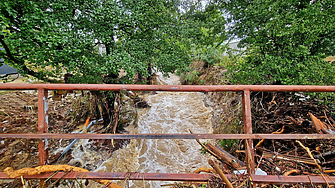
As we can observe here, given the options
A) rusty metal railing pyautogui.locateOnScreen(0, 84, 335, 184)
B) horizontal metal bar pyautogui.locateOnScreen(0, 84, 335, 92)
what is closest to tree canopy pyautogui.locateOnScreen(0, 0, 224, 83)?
horizontal metal bar pyautogui.locateOnScreen(0, 84, 335, 92)

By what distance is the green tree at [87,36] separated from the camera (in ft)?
9.14

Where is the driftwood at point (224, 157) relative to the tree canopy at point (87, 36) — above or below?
below

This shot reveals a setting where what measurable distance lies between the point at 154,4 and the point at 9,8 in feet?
10.1

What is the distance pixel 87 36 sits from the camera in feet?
10.6

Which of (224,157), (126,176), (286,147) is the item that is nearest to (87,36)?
(126,176)

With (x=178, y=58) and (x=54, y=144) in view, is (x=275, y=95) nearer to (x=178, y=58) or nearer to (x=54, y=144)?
(x=178, y=58)

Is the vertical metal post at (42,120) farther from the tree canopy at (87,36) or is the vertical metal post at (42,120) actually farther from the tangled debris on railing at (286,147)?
the tree canopy at (87,36)

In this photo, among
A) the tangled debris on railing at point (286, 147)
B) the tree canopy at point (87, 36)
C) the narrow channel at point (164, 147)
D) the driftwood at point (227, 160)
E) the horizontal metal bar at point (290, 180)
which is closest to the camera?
the horizontal metal bar at point (290, 180)

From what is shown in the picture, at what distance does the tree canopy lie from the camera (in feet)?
9.14

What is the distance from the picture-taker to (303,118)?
262 cm

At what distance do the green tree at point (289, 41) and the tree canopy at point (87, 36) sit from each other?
207 cm

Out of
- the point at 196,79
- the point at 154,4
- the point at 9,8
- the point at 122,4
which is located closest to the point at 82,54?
the point at 9,8

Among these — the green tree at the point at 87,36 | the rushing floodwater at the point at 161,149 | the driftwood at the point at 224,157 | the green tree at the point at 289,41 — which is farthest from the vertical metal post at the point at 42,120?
the green tree at the point at 289,41

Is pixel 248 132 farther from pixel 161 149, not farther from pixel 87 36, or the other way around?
pixel 161 149
